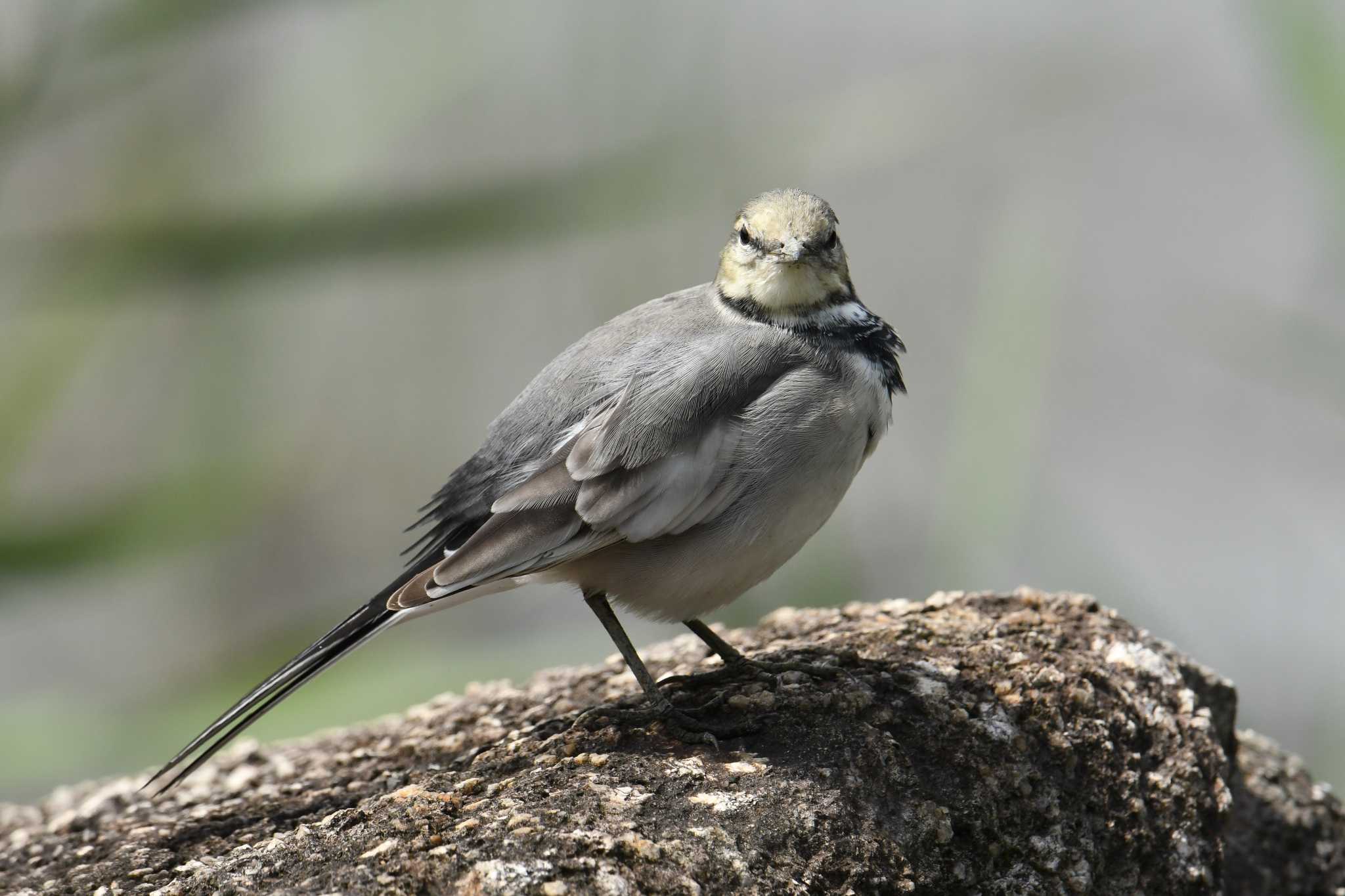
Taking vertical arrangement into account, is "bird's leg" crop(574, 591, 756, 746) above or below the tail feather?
below

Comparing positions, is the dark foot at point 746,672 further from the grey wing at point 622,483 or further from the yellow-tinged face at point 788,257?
the yellow-tinged face at point 788,257

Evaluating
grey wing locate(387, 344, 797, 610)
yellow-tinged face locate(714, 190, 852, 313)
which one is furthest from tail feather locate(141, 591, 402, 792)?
yellow-tinged face locate(714, 190, 852, 313)

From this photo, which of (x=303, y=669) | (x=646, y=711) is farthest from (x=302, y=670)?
(x=646, y=711)

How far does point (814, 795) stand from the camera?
3.62 meters

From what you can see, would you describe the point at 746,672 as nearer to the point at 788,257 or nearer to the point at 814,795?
the point at 814,795

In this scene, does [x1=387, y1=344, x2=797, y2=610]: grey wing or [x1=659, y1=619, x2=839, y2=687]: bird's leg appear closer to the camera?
[x1=387, y1=344, x2=797, y2=610]: grey wing

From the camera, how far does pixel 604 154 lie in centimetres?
770

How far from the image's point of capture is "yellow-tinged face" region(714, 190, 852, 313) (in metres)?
4.50

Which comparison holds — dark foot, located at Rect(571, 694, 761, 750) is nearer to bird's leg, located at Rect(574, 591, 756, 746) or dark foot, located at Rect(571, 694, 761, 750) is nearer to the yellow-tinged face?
bird's leg, located at Rect(574, 591, 756, 746)

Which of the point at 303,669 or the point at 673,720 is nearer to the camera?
the point at 303,669

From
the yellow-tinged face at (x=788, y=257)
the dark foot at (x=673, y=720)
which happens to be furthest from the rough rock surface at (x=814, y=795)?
the yellow-tinged face at (x=788, y=257)

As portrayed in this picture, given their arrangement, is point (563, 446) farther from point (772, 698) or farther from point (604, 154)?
point (604, 154)

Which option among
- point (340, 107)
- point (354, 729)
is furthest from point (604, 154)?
point (354, 729)

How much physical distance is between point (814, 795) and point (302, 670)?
1.52 metres
